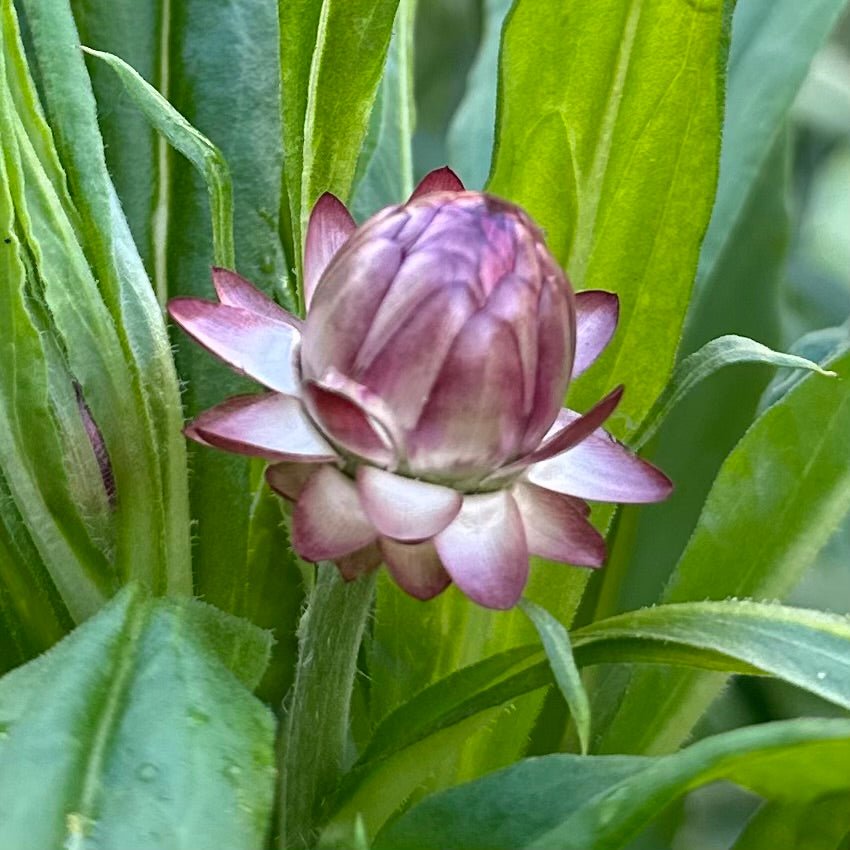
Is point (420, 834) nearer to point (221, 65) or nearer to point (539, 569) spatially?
point (539, 569)

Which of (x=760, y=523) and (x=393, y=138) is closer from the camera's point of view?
(x=760, y=523)

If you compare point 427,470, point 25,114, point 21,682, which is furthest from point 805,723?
point 25,114

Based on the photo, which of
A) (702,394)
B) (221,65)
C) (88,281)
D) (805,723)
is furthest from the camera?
(702,394)

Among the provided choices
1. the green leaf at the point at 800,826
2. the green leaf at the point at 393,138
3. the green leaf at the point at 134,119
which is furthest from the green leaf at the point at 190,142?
the green leaf at the point at 800,826

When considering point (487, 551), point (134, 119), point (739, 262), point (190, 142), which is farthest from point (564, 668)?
point (739, 262)

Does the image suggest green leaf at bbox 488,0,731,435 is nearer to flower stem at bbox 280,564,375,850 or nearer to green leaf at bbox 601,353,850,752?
green leaf at bbox 601,353,850,752

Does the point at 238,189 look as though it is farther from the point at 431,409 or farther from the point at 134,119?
the point at 431,409
